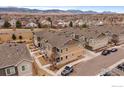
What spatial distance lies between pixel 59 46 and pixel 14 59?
1.77ft

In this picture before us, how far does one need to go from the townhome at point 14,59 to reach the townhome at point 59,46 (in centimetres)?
20

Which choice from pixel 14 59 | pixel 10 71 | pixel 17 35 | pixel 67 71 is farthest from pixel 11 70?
pixel 67 71

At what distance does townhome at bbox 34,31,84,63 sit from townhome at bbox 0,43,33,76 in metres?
Result: 0.20

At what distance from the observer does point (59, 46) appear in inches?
85.9

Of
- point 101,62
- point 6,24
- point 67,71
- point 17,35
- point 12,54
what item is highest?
point 6,24

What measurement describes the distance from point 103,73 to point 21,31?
1.12m

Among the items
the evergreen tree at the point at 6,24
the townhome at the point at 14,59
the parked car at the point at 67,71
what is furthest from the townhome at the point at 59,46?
the evergreen tree at the point at 6,24

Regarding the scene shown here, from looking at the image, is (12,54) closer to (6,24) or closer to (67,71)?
(6,24)

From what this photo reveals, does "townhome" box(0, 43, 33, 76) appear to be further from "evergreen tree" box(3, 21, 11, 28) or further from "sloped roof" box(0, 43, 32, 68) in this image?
"evergreen tree" box(3, 21, 11, 28)

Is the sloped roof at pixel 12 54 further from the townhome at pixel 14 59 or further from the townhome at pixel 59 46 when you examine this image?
the townhome at pixel 59 46

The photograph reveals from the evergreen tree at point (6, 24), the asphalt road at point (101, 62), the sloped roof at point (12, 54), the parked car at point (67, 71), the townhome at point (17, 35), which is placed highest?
the evergreen tree at point (6, 24)

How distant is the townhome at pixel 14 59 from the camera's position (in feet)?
6.77
